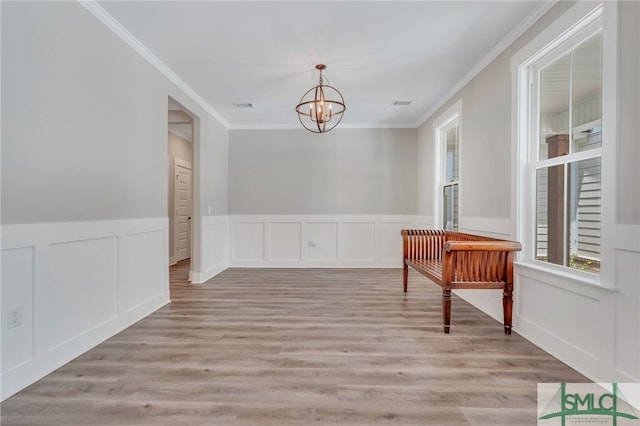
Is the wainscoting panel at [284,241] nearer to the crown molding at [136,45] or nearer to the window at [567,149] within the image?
the crown molding at [136,45]

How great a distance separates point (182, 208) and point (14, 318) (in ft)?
15.6

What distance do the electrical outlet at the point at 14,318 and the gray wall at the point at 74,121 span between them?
0.49m

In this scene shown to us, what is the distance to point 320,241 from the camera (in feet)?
18.0

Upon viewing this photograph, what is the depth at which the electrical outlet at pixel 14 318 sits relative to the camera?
168 cm

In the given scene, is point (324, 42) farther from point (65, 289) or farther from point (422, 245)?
point (65, 289)

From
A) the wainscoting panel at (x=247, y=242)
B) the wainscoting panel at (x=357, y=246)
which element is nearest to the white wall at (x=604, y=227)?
the wainscoting panel at (x=357, y=246)

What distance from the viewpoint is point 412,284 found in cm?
422

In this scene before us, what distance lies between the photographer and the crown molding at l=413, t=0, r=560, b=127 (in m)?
2.28

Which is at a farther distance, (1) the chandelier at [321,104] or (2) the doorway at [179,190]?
(2) the doorway at [179,190]

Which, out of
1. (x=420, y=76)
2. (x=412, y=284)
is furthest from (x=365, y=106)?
(x=412, y=284)

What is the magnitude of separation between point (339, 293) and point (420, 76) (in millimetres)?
2689

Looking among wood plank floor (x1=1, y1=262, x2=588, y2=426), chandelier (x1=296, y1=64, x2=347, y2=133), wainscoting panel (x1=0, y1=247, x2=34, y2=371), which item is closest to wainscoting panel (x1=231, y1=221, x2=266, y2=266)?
chandelier (x1=296, y1=64, x2=347, y2=133)

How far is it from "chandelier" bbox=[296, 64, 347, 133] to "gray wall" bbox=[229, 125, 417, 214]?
52cm

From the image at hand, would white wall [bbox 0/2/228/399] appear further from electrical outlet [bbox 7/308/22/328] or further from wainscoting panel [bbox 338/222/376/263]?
wainscoting panel [bbox 338/222/376/263]
